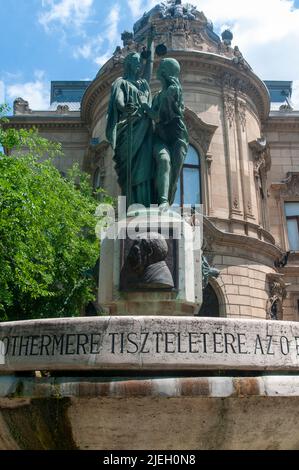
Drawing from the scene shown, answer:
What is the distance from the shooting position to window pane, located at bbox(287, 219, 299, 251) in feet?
74.3

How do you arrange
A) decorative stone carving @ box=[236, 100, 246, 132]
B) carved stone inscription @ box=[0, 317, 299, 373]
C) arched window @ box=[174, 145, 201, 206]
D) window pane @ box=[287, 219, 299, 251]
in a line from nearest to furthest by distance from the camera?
1. carved stone inscription @ box=[0, 317, 299, 373]
2. arched window @ box=[174, 145, 201, 206]
3. decorative stone carving @ box=[236, 100, 246, 132]
4. window pane @ box=[287, 219, 299, 251]

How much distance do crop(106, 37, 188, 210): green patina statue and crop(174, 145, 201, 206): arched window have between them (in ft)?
36.8

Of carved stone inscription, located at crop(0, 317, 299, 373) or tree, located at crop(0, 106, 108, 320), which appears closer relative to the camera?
carved stone inscription, located at crop(0, 317, 299, 373)

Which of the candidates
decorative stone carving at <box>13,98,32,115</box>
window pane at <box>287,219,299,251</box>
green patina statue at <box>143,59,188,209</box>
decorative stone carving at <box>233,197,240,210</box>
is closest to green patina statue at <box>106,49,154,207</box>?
green patina statue at <box>143,59,188,209</box>

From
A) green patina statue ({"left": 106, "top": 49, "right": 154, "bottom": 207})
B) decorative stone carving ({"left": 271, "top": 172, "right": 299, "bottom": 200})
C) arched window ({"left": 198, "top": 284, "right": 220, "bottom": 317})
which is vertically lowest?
green patina statue ({"left": 106, "top": 49, "right": 154, "bottom": 207})

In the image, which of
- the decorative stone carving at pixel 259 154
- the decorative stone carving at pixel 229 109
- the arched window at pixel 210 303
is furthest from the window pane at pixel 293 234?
the arched window at pixel 210 303

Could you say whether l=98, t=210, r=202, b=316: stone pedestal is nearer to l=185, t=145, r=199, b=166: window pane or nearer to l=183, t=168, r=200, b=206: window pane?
l=183, t=168, r=200, b=206: window pane

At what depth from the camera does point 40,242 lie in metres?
12.0

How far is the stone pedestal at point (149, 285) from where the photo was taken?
19.5ft

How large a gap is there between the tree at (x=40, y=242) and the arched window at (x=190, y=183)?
4419 mm
